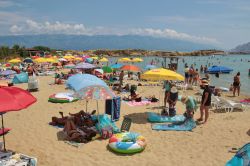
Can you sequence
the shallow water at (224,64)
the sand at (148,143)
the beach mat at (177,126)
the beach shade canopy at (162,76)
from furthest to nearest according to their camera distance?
1. the shallow water at (224,64)
2. the beach shade canopy at (162,76)
3. the beach mat at (177,126)
4. the sand at (148,143)

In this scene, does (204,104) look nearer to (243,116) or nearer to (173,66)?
(243,116)

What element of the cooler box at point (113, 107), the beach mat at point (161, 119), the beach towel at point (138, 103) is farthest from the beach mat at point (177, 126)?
the beach towel at point (138, 103)

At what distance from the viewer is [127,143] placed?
283 inches

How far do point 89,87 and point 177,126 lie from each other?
10.5ft

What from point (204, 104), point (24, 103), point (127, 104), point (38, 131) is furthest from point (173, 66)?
point (24, 103)

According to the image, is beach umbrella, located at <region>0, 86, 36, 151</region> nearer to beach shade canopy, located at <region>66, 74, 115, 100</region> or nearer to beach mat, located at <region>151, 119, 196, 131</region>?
beach shade canopy, located at <region>66, 74, 115, 100</region>

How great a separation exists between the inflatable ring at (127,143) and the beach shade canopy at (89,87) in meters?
1.33

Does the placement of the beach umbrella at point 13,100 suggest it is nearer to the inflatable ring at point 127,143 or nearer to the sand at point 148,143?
the sand at point 148,143

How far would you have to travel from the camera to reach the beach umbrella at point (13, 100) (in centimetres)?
494

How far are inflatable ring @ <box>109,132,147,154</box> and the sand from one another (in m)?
0.15

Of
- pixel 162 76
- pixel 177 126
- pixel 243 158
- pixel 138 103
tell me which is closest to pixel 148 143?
pixel 177 126

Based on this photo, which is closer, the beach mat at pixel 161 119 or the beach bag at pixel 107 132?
the beach bag at pixel 107 132

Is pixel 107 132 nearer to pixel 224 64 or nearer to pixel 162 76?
pixel 162 76

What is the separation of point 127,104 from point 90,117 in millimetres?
4334
